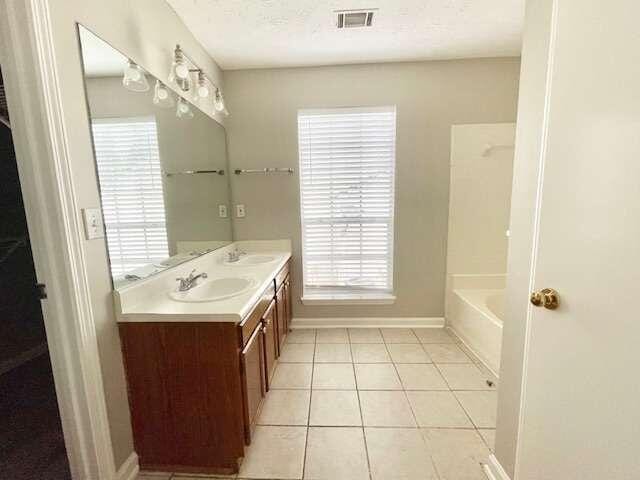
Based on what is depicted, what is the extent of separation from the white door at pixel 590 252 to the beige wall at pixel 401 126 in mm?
1768

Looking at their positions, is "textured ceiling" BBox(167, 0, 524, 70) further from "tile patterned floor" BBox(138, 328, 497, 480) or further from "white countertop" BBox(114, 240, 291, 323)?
A: "tile patterned floor" BBox(138, 328, 497, 480)

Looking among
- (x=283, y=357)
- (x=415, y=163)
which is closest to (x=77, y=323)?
(x=283, y=357)

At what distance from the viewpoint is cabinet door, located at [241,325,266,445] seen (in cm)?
136

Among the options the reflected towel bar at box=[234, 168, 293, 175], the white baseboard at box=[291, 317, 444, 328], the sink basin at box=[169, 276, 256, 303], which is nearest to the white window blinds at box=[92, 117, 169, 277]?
the sink basin at box=[169, 276, 256, 303]

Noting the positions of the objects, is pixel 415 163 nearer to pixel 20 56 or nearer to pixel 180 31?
pixel 180 31

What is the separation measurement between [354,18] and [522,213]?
1733 millimetres

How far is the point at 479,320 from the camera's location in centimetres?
234

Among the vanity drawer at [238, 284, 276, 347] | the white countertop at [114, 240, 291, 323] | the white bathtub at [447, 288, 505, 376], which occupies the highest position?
the white countertop at [114, 240, 291, 323]

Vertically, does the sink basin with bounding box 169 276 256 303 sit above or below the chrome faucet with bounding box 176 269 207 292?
below

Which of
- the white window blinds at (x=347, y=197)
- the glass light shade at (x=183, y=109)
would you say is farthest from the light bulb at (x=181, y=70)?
the white window blinds at (x=347, y=197)

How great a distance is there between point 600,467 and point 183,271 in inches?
77.5

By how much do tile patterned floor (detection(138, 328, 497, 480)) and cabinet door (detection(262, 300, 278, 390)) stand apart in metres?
0.21

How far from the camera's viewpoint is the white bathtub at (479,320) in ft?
7.07

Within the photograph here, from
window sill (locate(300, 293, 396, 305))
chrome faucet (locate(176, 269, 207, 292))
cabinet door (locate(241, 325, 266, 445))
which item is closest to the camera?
cabinet door (locate(241, 325, 266, 445))
